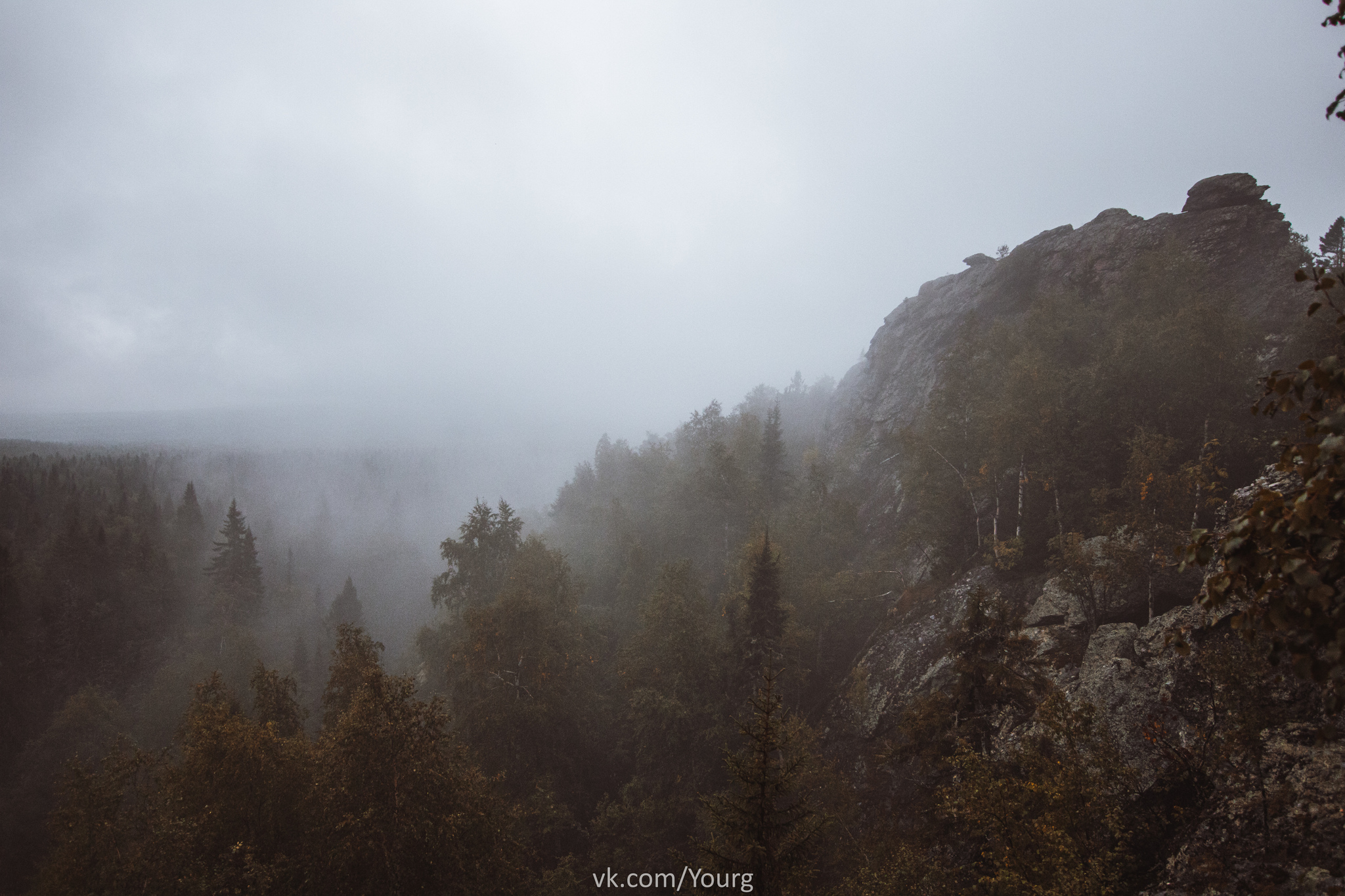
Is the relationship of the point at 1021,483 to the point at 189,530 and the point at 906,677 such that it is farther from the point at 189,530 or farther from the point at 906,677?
the point at 189,530

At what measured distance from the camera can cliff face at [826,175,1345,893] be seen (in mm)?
8586

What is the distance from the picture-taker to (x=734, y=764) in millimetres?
12125

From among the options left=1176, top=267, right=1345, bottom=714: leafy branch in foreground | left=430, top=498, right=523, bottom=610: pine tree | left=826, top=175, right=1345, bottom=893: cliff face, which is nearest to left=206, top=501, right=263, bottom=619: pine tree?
left=430, top=498, right=523, bottom=610: pine tree

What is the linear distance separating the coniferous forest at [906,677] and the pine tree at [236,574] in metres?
A: 7.63

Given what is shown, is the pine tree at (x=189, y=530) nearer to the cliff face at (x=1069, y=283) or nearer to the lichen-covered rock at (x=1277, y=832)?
the cliff face at (x=1069, y=283)

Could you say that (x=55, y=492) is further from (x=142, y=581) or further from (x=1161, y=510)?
(x=1161, y=510)

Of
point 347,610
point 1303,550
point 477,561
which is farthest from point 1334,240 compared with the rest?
point 347,610

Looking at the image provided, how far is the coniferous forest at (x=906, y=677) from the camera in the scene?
9844mm

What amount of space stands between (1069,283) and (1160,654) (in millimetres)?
36201

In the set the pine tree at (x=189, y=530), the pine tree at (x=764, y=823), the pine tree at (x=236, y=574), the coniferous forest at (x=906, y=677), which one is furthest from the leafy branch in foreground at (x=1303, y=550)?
the pine tree at (x=189, y=530)

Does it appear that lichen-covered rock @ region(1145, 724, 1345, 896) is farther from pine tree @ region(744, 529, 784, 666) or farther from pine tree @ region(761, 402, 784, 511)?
pine tree @ region(761, 402, 784, 511)

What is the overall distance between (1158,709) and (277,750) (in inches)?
1028

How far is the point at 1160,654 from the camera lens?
1514cm

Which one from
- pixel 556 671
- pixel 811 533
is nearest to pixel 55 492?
pixel 556 671
